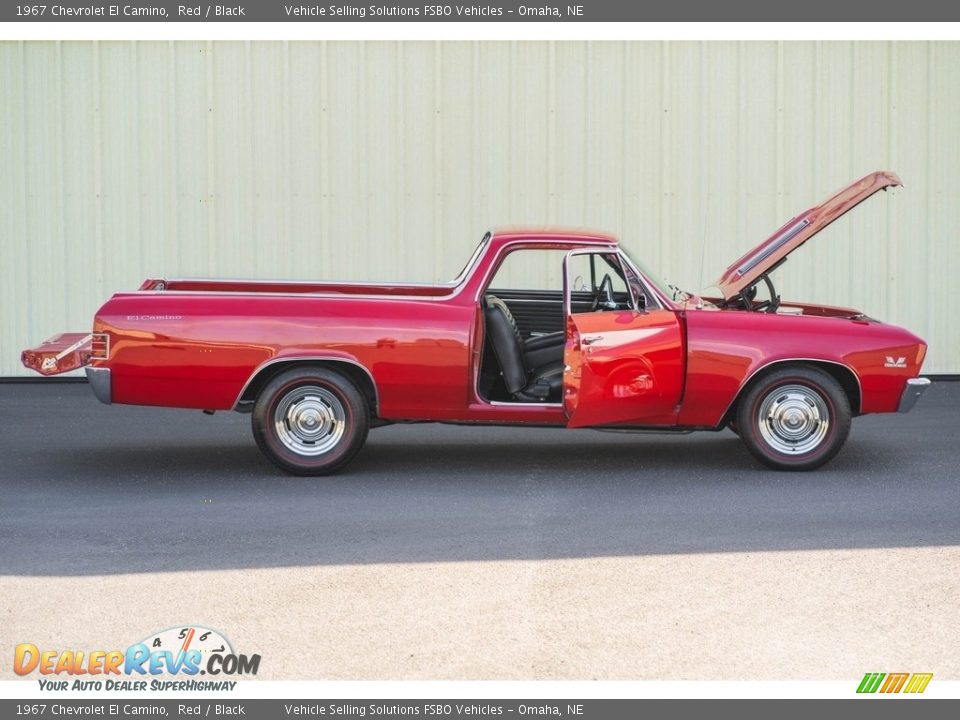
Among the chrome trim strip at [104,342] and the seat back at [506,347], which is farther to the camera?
the seat back at [506,347]

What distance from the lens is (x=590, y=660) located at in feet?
17.1

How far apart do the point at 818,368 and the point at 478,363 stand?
7.43 ft

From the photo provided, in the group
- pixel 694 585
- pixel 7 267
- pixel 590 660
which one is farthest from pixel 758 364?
pixel 7 267

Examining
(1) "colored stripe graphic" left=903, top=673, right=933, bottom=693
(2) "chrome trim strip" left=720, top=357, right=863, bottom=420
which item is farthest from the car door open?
(1) "colored stripe graphic" left=903, top=673, right=933, bottom=693

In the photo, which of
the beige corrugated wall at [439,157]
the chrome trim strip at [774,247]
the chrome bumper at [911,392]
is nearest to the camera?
the chrome bumper at [911,392]

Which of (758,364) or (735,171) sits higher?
(735,171)

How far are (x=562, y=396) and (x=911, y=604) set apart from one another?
3.47 meters

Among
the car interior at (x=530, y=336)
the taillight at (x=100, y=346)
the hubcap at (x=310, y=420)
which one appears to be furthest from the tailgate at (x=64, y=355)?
the car interior at (x=530, y=336)

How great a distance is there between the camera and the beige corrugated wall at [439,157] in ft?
47.6

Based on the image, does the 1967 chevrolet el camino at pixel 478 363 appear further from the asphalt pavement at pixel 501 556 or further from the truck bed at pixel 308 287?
the asphalt pavement at pixel 501 556

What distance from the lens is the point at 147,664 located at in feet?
17.0

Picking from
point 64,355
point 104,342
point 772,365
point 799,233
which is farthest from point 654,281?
point 64,355

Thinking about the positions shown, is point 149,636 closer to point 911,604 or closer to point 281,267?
point 911,604

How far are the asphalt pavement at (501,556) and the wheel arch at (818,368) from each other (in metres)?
0.43
